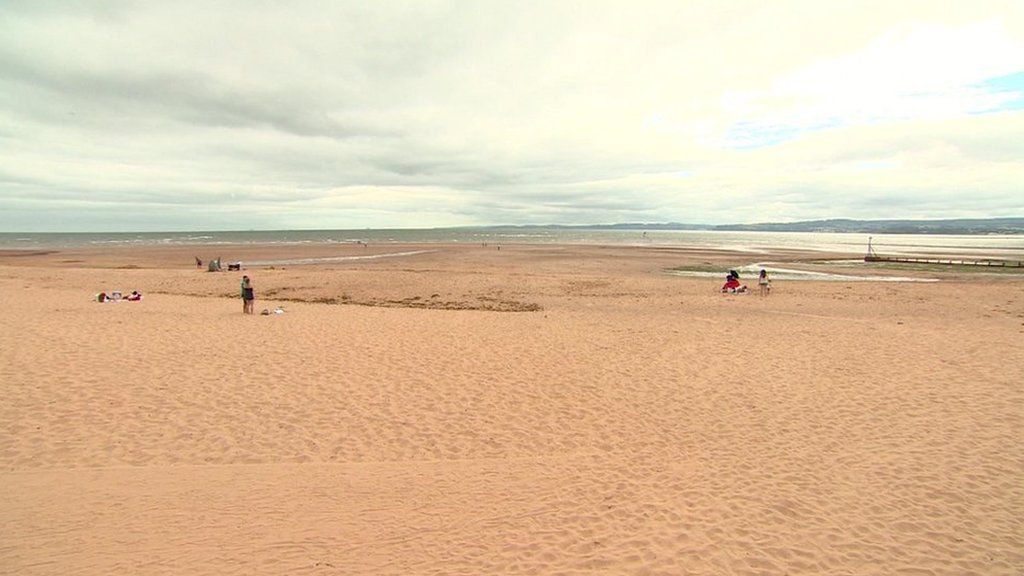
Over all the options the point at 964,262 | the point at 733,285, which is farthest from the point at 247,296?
the point at 964,262

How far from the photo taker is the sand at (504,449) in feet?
17.0

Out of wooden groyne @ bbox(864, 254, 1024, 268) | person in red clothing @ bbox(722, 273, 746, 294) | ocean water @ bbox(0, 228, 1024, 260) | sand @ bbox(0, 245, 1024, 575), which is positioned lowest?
sand @ bbox(0, 245, 1024, 575)

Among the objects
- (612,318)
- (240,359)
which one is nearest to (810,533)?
(240,359)

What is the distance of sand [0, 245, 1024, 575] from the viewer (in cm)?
518

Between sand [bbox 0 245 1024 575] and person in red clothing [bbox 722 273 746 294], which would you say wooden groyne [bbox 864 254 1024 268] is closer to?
person in red clothing [bbox 722 273 746 294]

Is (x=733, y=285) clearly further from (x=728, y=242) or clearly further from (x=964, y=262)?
(x=728, y=242)

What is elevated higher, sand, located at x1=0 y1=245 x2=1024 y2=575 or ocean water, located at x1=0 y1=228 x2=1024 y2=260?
ocean water, located at x1=0 y1=228 x2=1024 y2=260

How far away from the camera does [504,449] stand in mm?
7574

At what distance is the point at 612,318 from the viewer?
18.3 meters

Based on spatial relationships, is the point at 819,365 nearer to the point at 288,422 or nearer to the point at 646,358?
the point at 646,358

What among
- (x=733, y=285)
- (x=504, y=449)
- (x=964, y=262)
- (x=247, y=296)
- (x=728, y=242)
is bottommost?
(x=504, y=449)

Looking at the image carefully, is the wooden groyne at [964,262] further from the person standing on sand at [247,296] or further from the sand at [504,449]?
the person standing on sand at [247,296]

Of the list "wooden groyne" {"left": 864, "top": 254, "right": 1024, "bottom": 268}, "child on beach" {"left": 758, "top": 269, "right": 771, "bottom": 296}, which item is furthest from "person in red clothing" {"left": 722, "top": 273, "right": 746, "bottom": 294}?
"wooden groyne" {"left": 864, "top": 254, "right": 1024, "bottom": 268}

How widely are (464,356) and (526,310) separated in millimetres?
7966
